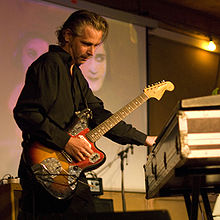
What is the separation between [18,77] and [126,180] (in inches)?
65.3

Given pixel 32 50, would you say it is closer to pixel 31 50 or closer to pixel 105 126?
pixel 31 50

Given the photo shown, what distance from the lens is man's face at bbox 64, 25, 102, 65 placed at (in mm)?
2562

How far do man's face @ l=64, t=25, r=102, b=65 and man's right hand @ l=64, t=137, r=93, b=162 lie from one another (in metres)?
0.50

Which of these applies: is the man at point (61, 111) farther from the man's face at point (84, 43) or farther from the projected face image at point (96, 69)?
the projected face image at point (96, 69)

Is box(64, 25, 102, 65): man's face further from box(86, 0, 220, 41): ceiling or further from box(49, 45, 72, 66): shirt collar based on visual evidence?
box(86, 0, 220, 41): ceiling

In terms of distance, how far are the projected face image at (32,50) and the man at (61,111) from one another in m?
1.85

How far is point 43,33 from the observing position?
4.65m

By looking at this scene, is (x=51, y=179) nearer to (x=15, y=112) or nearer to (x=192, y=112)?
(x=15, y=112)

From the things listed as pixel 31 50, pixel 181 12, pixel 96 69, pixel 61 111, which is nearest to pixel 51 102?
pixel 61 111

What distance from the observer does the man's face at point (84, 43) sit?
2562mm

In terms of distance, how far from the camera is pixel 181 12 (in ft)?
20.7

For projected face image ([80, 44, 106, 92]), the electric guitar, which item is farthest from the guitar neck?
projected face image ([80, 44, 106, 92])

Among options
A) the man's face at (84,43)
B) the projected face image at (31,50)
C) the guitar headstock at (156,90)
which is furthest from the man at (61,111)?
the projected face image at (31,50)

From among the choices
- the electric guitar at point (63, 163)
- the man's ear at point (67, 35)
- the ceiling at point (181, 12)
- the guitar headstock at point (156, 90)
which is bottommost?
the electric guitar at point (63, 163)
